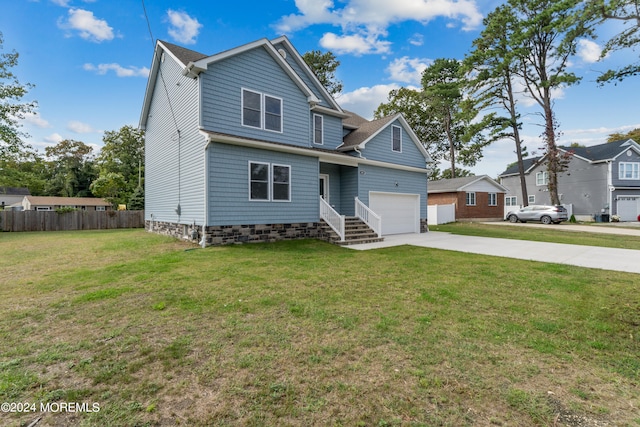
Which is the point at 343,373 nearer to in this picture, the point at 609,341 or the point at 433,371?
the point at 433,371

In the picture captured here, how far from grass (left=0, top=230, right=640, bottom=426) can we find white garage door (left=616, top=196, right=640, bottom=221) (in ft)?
94.9

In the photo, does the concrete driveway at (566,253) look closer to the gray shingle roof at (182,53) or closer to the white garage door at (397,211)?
the white garage door at (397,211)

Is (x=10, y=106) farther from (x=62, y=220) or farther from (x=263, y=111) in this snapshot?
(x=263, y=111)

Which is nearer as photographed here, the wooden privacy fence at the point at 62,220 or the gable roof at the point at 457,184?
the wooden privacy fence at the point at 62,220

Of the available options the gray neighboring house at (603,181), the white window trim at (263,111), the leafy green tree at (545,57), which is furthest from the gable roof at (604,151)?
the white window trim at (263,111)

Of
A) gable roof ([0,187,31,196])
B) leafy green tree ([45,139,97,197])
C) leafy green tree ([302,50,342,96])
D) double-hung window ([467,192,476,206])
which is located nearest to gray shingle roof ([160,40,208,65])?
leafy green tree ([302,50,342,96])

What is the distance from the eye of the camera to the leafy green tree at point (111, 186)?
96.7ft

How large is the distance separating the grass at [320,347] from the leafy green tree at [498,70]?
79.0 ft

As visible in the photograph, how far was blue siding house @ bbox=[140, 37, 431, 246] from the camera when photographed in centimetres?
945

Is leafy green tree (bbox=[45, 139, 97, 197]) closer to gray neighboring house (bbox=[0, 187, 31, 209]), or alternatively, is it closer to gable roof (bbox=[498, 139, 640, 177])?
gray neighboring house (bbox=[0, 187, 31, 209])

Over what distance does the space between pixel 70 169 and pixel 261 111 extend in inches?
1843

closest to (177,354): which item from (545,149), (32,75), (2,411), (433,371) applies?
(2,411)

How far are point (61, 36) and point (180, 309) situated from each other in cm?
1476

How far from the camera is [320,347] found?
3.03 m
